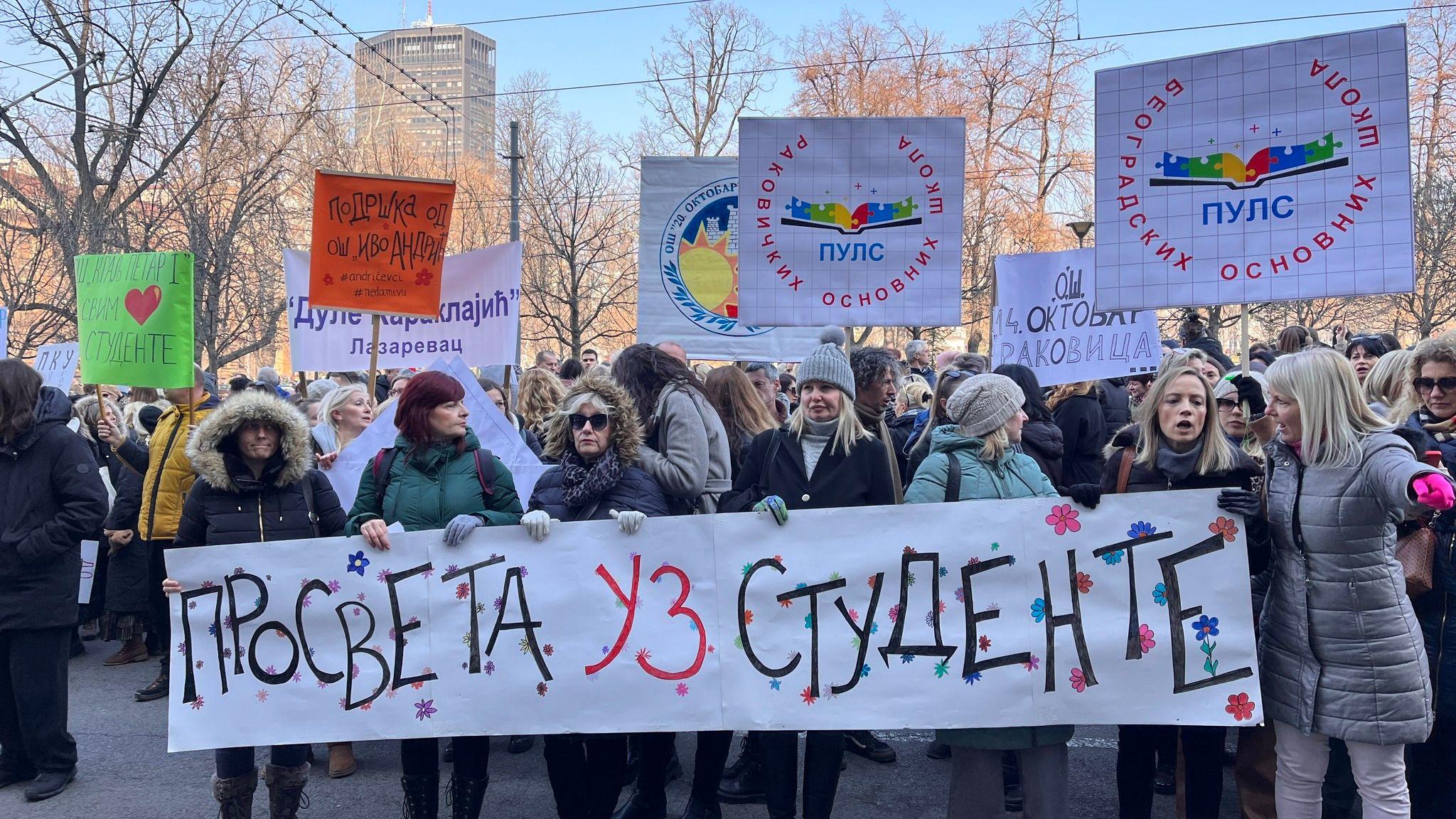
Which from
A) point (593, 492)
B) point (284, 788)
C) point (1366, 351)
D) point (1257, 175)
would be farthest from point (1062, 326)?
point (284, 788)

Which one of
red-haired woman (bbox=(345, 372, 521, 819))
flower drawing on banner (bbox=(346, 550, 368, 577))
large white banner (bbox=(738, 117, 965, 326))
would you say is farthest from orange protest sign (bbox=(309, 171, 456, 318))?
flower drawing on banner (bbox=(346, 550, 368, 577))

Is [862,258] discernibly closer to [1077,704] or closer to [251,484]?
[1077,704]

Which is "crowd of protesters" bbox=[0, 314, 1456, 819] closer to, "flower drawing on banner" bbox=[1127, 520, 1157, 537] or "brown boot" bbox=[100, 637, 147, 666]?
"flower drawing on banner" bbox=[1127, 520, 1157, 537]

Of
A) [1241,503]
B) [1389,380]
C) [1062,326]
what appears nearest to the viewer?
[1241,503]

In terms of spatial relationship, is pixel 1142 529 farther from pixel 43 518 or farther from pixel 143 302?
pixel 143 302

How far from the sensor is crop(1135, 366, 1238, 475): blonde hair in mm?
3893

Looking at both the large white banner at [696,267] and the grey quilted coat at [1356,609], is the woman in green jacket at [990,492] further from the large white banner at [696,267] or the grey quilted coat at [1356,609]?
the large white banner at [696,267]

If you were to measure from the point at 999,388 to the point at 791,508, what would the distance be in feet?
2.95

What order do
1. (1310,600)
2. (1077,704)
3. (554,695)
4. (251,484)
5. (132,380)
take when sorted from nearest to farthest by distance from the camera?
1. (1310,600)
2. (1077,704)
3. (554,695)
4. (251,484)
5. (132,380)

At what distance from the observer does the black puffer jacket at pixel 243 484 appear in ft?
14.4

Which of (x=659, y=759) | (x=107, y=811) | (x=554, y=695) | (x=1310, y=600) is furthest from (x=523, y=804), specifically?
(x=1310, y=600)

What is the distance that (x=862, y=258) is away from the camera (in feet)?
19.0

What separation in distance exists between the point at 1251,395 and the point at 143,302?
5.22 metres

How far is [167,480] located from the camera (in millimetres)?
6434
